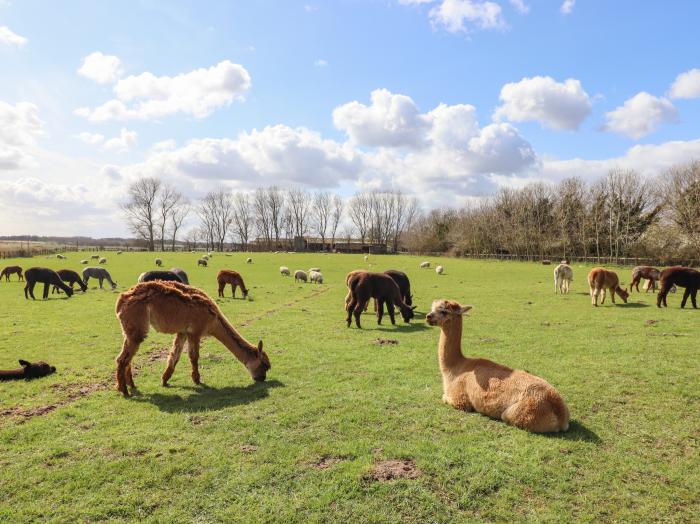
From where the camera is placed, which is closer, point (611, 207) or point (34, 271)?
point (34, 271)

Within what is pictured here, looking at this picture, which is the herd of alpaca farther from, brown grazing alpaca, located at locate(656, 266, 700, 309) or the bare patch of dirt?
brown grazing alpaca, located at locate(656, 266, 700, 309)

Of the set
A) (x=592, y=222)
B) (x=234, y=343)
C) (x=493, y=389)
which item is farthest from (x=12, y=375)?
(x=592, y=222)

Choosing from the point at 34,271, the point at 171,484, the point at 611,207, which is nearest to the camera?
the point at 171,484

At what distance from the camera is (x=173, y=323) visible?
8.09 metres

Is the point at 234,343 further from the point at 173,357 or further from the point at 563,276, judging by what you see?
the point at 563,276

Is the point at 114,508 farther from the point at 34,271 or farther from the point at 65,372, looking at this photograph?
the point at 34,271

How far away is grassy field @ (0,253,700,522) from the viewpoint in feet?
14.5

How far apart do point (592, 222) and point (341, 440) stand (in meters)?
70.0

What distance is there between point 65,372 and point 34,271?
1765cm

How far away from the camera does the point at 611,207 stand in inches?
2445

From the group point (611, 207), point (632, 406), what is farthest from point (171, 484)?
point (611, 207)

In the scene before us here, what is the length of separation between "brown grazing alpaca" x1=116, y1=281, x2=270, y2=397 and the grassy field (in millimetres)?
444

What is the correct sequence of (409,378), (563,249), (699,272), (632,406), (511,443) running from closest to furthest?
(511,443)
(632,406)
(409,378)
(699,272)
(563,249)

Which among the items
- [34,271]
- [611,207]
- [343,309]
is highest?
[611,207]
